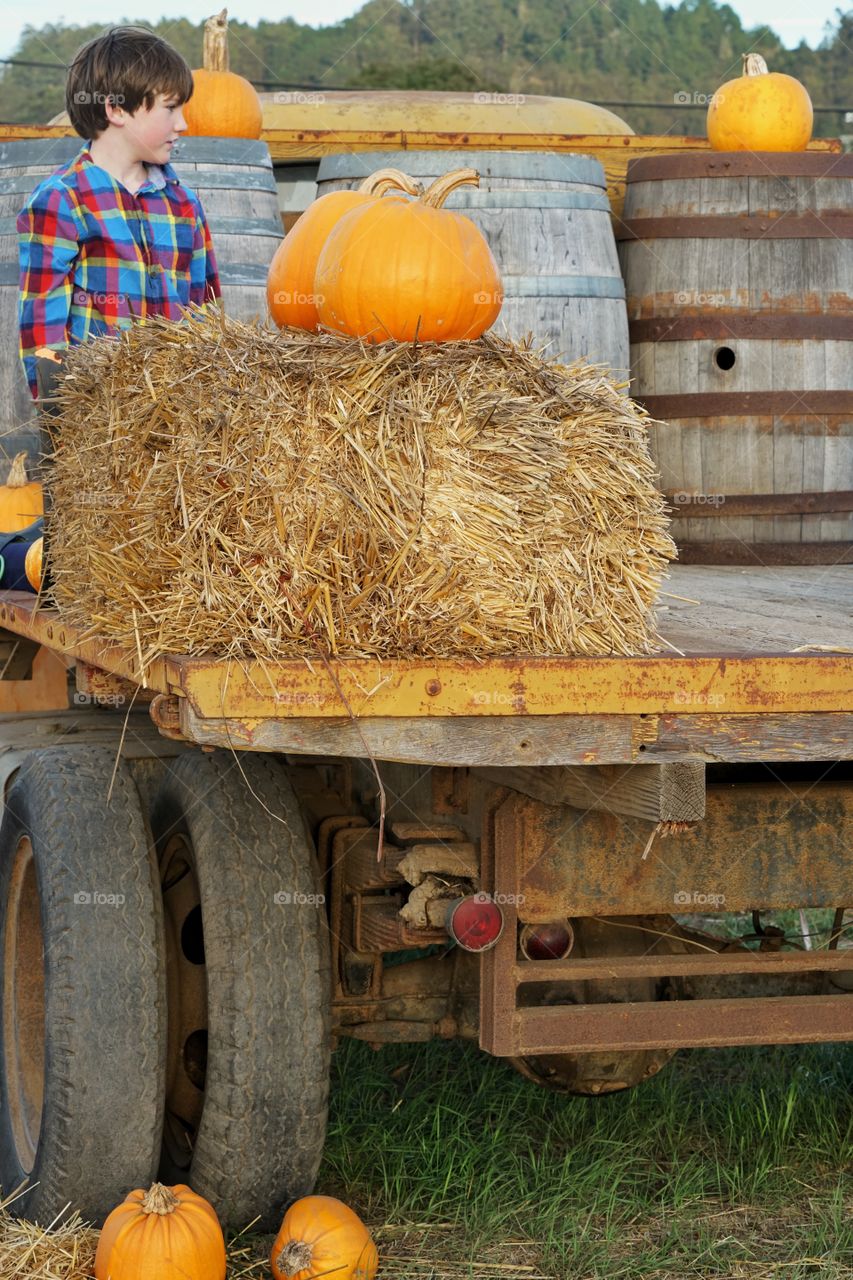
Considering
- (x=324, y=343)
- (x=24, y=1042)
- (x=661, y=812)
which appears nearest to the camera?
(x=661, y=812)

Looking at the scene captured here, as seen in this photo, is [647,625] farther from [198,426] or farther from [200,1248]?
[200,1248]

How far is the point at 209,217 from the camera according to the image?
5.59 metres

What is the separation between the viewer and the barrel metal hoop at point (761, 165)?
566 centimetres

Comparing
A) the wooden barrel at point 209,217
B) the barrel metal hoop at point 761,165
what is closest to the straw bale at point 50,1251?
the wooden barrel at point 209,217

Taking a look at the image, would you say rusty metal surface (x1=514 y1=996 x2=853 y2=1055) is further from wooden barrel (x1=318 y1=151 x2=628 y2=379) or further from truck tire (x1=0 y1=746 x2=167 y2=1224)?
wooden barrel (x1=318 y1=151 x2=628 y2=379)

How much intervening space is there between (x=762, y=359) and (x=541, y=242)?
0.88 m

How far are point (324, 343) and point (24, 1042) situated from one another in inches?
67.0

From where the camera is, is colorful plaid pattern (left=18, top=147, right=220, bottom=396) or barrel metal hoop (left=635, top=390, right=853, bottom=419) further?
barrel metal hoop (left=635, top=390, right=853, bottom=419)

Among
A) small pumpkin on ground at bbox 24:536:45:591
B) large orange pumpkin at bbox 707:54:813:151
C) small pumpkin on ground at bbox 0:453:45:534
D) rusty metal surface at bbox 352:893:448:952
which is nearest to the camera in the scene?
rusty metal surface at bbox 352:893:448:952

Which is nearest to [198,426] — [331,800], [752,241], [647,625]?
[647,625]

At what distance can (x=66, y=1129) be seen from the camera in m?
2.98

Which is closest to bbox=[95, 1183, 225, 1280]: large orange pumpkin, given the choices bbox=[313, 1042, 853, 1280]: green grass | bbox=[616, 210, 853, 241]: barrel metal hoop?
bbox=[313, 1042, 853, 1280]: green grass

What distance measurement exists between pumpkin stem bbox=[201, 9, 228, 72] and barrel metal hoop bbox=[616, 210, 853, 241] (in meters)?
1.90

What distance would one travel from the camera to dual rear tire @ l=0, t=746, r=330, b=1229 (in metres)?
2.98
